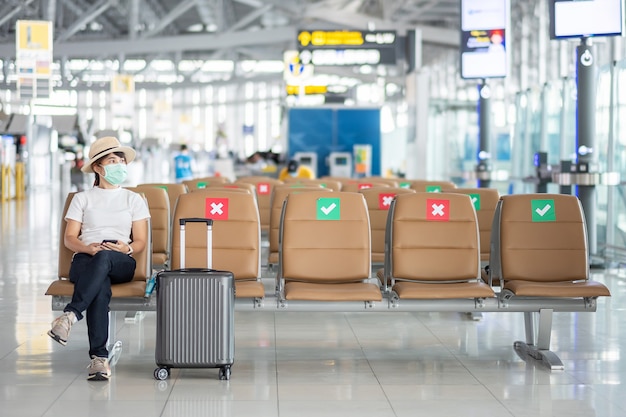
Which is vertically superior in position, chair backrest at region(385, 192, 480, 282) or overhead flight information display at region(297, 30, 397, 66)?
overhead flight information display at region(297, 30, 397, 66)

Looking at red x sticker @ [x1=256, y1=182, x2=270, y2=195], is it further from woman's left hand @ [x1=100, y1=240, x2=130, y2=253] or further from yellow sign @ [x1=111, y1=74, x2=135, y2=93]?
yellow sign @ [x1=111, y1=74, x2=135, y2=93]

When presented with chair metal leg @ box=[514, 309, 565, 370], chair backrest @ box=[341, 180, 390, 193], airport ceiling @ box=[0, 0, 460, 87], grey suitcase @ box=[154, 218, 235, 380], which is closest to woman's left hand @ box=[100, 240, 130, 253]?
grey suitcase @ box=[154, 218, 235, 380]

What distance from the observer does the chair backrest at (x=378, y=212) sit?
28.0ft

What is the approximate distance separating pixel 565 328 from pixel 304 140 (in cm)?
1448

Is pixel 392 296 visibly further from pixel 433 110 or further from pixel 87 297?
pixel 433 110

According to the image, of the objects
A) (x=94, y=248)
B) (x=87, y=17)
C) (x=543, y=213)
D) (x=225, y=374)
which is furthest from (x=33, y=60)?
(x=225, y=374)

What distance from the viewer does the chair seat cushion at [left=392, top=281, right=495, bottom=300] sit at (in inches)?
242

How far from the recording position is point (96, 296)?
584cm

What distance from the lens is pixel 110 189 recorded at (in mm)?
6355

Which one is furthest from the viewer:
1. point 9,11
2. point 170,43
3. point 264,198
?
point 9,11

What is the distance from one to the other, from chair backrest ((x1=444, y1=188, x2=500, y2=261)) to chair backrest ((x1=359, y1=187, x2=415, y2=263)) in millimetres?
587

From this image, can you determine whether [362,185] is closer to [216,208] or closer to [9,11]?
[216,208]

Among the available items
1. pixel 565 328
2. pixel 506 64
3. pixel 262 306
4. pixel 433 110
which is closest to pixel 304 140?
pixel 433 110

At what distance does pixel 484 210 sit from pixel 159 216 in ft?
8.79
